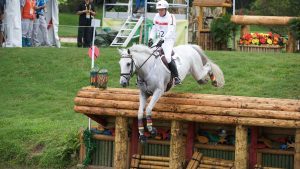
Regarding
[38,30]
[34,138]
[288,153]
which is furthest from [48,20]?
[288,153]

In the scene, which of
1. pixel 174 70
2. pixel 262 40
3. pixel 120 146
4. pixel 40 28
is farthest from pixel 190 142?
pixel 40 28

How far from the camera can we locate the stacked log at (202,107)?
43.5 ft

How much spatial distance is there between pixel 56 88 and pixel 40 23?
5.47 metres

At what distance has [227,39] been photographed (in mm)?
25047

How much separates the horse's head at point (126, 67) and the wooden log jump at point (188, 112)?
106 centimetres

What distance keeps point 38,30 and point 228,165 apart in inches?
533

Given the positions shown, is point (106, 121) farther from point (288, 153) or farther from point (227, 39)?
point (227, 39)

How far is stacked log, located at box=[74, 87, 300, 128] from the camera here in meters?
13.2

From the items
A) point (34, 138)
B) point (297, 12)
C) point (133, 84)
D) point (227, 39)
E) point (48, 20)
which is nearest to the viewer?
point (34, 138)

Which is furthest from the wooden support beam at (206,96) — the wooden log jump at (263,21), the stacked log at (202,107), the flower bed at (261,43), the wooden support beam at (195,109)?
the flower bed at (261,43)

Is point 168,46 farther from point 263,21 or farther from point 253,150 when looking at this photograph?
point 263,21

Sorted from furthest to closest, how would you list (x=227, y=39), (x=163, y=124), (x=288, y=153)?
1. (x=227, y=39)
2. (x=163, y=124)
3. (x=288, y=153)

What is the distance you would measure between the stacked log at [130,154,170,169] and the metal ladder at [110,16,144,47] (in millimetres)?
11118

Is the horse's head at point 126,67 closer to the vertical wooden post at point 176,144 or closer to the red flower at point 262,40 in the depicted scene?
the vertical wooden post at point 176,144
